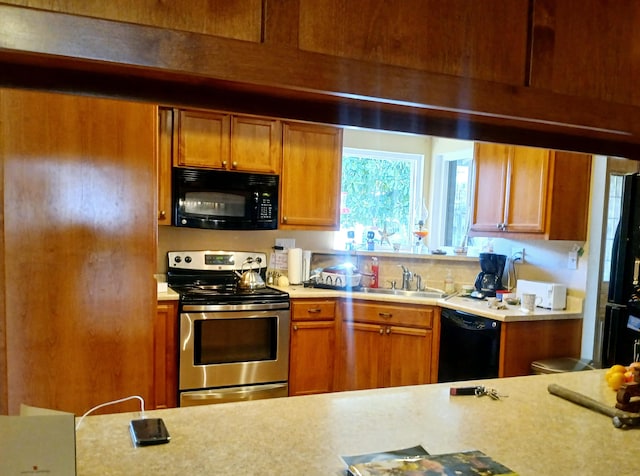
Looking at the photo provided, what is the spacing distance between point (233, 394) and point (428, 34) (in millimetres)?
3008

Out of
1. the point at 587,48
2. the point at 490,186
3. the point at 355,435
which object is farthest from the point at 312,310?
the point at 587,48

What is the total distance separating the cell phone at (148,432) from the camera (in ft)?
3.73

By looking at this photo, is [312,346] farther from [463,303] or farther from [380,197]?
[380,197]

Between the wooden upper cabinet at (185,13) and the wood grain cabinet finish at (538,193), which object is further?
the wood grain cabinet finish at (538,193)

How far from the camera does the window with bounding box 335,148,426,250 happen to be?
4.41m

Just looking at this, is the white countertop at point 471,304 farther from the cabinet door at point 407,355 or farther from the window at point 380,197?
the window at point 380,197

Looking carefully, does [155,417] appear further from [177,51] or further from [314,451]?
[177,51]

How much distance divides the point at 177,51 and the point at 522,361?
3.10 m

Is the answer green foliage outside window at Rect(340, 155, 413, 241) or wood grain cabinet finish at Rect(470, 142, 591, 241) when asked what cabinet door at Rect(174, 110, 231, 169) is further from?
wood grain cabinet finish at Rect(470, 142, 591, 241)

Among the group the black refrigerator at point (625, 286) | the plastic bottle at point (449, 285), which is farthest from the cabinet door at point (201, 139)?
the black refrigerator at point (625, 286)

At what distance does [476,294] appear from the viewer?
362 centimetres

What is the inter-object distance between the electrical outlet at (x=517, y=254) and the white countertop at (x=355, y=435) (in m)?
2.21

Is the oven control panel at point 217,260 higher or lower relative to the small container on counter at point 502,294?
higher

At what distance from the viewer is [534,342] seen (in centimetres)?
313
